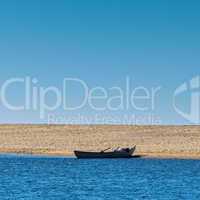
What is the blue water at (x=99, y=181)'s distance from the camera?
186 feet

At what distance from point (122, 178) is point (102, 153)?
1492 inches

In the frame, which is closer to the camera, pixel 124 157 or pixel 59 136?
pixel 124 157

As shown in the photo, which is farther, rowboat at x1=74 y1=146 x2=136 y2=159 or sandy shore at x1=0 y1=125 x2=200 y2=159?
sandy shore at x1=0 y1=125 x2=200 y2=159

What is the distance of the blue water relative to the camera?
5661cm

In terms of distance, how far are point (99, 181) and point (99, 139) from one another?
2847 inches

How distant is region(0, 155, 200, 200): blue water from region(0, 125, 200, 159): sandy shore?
78.6 feet

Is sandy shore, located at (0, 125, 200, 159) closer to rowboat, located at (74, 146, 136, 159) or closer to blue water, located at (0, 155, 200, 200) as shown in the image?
rowboat, located at (74, 146, 136, 159)

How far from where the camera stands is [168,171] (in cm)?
8188

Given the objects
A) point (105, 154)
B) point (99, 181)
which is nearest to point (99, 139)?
point (105, 154)

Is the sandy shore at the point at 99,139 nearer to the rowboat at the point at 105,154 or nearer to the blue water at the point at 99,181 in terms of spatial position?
the rowboat at the point at 105,154

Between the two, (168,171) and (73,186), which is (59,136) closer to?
(168,171)

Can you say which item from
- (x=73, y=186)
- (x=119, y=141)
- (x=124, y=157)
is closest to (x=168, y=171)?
(x=73, y=186)

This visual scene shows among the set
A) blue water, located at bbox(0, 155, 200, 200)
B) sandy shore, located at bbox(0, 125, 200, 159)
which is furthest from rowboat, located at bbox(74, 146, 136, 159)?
blue water, located at bbox(0, 155, 200, 200)

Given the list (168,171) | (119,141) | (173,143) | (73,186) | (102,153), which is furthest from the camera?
(119,141)
